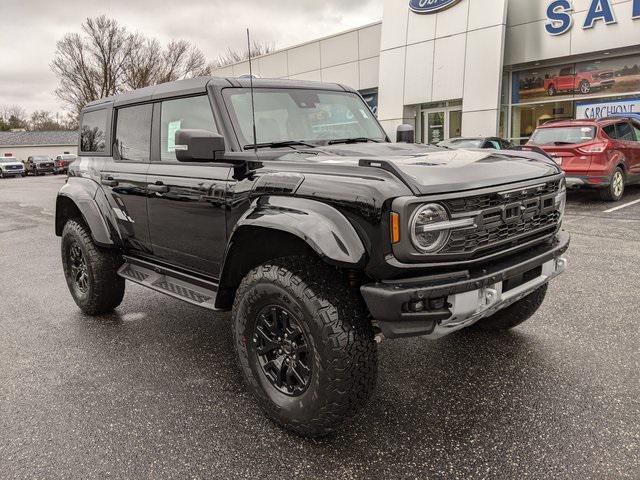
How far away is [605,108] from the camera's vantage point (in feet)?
52.0

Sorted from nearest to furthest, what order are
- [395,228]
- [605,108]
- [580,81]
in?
1. [395,228]
2. [605,108]
3. [580,81]

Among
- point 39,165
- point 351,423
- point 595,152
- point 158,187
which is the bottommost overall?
point 351,423

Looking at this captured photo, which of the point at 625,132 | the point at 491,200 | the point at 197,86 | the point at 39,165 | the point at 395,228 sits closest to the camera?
the point at 395,228

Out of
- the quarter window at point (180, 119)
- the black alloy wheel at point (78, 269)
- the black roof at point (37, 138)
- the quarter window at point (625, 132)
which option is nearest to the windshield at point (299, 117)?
the quarter window at point (180, 119)

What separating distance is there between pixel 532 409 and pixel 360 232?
1453mm

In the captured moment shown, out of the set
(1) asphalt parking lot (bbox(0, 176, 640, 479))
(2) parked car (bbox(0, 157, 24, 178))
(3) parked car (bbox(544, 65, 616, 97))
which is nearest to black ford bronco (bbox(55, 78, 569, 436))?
(1) asphalt parking lot (bbox(0, 176, 640, 479))

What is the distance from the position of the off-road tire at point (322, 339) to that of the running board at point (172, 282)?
684 mm

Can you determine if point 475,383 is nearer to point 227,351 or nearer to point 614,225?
point 227,351

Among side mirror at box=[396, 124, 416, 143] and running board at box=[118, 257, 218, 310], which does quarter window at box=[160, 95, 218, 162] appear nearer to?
running board at box=[118, 257, 218, 310]

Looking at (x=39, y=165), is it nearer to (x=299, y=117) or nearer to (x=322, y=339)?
(x=299, y=117)

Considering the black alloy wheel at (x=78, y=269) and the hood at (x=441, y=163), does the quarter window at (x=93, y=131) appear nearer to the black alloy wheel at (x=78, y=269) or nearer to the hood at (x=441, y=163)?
the black alloy wheel at (x=78, y=269)

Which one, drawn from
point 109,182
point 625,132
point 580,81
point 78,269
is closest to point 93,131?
point 109,182

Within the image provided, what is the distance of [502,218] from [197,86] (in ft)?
7.15

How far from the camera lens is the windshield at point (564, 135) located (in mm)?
9945
